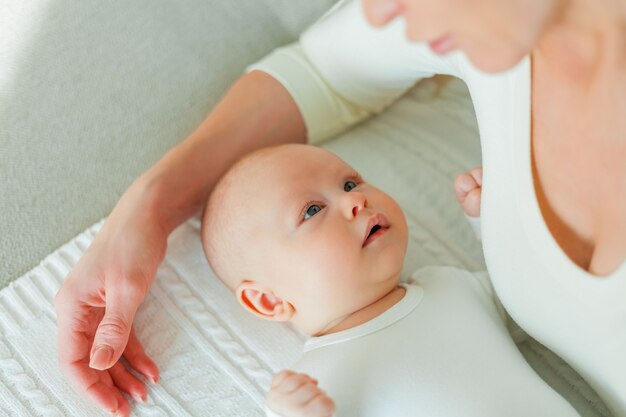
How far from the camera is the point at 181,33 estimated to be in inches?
53.9

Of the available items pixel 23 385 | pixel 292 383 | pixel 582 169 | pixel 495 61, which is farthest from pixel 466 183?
pixel 23 385

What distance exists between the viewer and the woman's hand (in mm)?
952

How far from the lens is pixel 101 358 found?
93cm

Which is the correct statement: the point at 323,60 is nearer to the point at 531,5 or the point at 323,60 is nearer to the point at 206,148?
the point at 206,148

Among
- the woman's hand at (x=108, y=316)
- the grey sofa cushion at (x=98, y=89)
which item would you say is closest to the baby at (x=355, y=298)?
the woman's hand at (x=108, y=316)

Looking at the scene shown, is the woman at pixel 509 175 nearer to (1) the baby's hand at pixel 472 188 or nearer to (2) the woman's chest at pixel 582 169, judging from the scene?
(2) the woman's chest at pixel 582 169

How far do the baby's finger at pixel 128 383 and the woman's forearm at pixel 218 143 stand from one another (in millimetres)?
216

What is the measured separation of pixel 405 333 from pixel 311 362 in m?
0.12

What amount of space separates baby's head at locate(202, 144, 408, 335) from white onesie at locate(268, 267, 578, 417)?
1.9 inches

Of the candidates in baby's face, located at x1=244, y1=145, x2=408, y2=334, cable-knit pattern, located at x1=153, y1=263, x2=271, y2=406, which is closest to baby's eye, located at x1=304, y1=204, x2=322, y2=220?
baby's face, located at x1=244, y1=145, x2=408, y2=334

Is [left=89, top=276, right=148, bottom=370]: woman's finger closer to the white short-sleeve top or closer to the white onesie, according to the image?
the white onesie

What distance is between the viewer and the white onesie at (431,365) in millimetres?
868

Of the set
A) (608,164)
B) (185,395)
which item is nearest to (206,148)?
(185,395)

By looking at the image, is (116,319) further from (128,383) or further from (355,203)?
(355,203)
